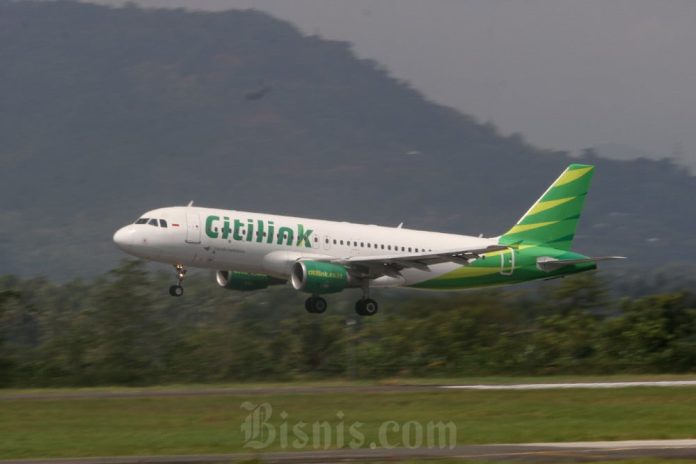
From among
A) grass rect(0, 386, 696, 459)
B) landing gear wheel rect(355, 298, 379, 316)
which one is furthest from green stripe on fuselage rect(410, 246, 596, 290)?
grass rect(0, 386, 696, 459)

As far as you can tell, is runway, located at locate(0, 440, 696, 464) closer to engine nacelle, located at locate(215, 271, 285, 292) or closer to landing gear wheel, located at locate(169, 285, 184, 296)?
landing gear wheel, located at locate(169, 285, 184, 296)

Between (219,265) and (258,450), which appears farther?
(219,265)

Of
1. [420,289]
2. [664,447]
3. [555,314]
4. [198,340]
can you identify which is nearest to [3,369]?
[198,340]

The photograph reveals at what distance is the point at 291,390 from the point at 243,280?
43.5 ft

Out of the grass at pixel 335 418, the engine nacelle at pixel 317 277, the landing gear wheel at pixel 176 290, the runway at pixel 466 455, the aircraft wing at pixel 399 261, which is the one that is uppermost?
the aircraft wing at pixel 399 261

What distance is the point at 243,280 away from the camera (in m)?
52.5

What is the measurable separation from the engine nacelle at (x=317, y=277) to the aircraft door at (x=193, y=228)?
4092 millimetres

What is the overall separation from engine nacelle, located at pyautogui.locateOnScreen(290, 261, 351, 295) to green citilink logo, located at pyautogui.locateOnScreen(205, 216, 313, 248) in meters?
1.20

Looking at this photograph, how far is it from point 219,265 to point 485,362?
39.0ft

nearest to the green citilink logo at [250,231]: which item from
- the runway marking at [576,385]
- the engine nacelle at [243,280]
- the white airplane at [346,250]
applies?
the white airplane at [346,250]

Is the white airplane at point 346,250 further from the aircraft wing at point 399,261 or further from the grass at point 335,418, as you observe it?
the grass at point 335,418

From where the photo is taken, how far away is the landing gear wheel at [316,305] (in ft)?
167

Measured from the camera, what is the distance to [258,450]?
2494 centimetres

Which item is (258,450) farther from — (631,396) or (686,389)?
(686,389)
